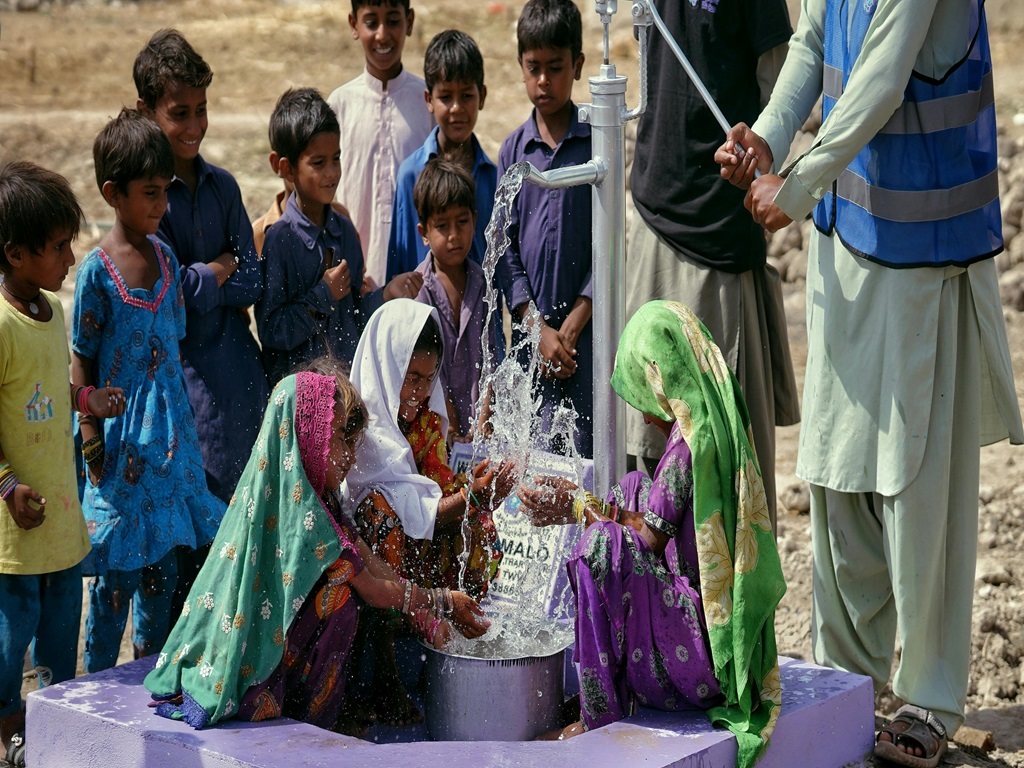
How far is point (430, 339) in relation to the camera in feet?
12.7

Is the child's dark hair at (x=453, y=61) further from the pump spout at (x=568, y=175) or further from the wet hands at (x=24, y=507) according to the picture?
the wet hands at (x=24, y=507)

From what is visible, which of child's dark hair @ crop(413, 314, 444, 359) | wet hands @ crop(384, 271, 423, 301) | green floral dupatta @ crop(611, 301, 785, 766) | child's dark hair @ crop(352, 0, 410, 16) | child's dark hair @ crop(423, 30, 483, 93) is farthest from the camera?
child's dark hair @ crop(352, 0, 410, 16)

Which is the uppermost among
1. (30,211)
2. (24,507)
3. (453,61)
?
(453,61)

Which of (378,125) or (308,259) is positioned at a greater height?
(378,125)

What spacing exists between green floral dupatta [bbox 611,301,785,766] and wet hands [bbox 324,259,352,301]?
1477 mm

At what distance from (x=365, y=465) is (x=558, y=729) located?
2.80 feet

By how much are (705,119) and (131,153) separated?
1.82m

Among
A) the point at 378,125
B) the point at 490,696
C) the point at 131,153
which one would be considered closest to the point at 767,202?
the point at 490,696

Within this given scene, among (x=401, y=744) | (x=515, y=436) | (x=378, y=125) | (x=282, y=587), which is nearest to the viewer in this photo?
(x=401, y=744)

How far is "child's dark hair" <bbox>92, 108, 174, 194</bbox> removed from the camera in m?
3.88

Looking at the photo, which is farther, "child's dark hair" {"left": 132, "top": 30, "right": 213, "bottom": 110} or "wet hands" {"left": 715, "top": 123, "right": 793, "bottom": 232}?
"child's dark hair" {"left": 132, "top": 30, "right": 213, "bottom": 110}

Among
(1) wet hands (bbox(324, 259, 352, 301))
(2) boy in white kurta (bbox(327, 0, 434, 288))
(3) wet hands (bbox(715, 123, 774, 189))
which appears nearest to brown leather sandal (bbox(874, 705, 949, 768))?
(3) wet hands (bbox(715, 123, 774, 189))

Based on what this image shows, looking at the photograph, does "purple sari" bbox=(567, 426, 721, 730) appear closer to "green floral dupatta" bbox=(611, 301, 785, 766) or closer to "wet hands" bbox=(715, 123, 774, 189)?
"green floral dupatta" bbox=(611, 301, 785, 766)

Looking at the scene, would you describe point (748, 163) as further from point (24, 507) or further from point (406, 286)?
point (24, 507)
